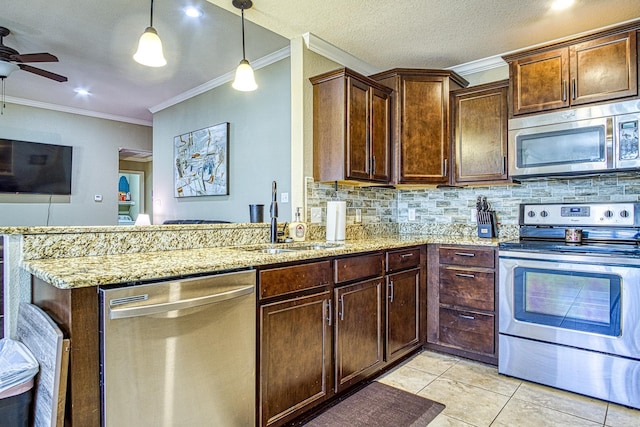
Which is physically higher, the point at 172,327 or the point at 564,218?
the point at 564,218

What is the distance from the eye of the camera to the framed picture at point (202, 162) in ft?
13.6

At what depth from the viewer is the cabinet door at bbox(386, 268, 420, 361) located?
2590mm

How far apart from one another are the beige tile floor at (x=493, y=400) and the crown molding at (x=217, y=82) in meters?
2.85

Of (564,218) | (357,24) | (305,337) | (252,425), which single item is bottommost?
(252,425)

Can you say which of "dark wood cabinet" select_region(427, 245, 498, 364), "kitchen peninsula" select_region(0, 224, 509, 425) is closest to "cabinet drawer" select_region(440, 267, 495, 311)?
"dark wood cabinet" select_region(427, 245, 498, 364)

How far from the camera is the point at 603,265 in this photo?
85.4 inches

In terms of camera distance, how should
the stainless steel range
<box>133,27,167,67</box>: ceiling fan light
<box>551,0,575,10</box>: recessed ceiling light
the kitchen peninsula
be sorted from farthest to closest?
<box>551,0,575,10</box>: recessed ceiling light
the stainless steel range
<box>133,27,167,67</box>: ceiling fan light
the kitchen peninsula

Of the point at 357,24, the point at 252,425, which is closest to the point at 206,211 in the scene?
the point at 357,24

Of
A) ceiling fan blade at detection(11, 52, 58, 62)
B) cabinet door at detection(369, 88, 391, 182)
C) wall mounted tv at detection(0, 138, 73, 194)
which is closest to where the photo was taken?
cabinet door at detection(369, 88, 391, 182)

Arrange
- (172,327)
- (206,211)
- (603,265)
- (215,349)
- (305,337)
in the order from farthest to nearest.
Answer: (206,211), (603,265), (305,337), (215,349), (172,327)

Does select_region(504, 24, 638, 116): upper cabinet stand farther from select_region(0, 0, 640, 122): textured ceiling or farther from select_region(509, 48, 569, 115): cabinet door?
select_region(0, 0, 640, 122): textured ceiling

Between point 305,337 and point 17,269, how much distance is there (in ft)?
4.31

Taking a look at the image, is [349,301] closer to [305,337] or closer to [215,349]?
[305,337]

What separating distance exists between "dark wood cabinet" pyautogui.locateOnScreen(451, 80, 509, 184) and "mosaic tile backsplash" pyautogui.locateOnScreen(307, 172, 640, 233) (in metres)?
0.27
